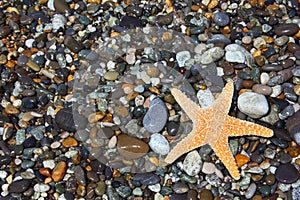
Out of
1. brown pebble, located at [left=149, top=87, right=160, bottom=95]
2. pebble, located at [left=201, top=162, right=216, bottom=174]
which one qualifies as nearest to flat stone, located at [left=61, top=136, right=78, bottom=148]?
brown pebble, located at [left=149, top=87, right=160, bottom=95]

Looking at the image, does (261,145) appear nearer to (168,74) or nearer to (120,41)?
(168,74)

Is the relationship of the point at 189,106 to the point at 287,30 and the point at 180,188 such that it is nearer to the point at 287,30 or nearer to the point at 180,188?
the point at 180,188

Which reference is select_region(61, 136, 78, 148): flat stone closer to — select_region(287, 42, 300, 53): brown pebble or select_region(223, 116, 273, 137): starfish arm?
select_region(223, 116, 273, 137): starfish arm

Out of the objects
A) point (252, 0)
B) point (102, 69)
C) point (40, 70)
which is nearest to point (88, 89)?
point (102, 69)

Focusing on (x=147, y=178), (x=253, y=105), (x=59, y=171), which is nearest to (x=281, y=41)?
(x=253, y=105)

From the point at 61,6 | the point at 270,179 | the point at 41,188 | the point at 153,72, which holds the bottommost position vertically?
the point at 41,188

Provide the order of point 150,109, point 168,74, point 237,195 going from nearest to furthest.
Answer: point 237,195 < point 150,109 < point 168,74
